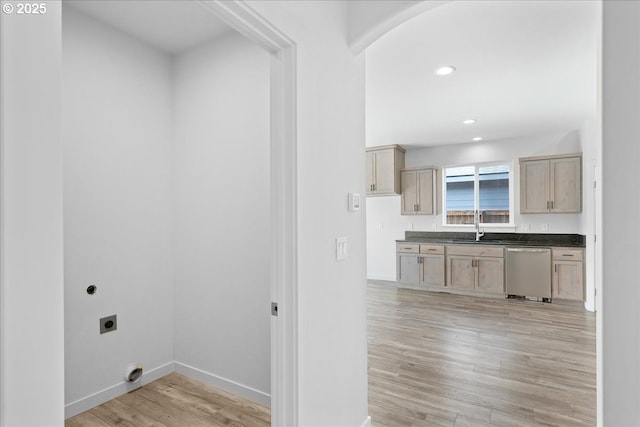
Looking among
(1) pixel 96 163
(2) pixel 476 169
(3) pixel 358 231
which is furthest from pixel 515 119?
(1) pixel 96 163

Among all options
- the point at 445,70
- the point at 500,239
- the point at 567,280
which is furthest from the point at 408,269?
the point at 445,70

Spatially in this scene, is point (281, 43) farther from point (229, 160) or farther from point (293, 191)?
point (229, 160)

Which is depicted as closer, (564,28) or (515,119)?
(564,28)

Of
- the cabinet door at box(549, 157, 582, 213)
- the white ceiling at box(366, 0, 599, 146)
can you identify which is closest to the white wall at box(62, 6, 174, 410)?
the white ceiling at box(366, 0, 599, 146)

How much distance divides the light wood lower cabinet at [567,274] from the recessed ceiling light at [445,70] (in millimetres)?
3551

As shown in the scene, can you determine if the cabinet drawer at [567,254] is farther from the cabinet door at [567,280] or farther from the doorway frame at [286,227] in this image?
the doorway frame at [286,227]

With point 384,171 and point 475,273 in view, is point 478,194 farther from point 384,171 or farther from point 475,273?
point 384,171

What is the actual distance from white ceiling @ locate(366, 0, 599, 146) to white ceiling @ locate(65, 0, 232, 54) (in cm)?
125

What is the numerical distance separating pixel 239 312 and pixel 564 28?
9.92ft

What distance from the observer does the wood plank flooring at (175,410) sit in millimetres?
2076

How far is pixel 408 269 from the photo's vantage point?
19.9 feet

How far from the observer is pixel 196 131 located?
103 inches
